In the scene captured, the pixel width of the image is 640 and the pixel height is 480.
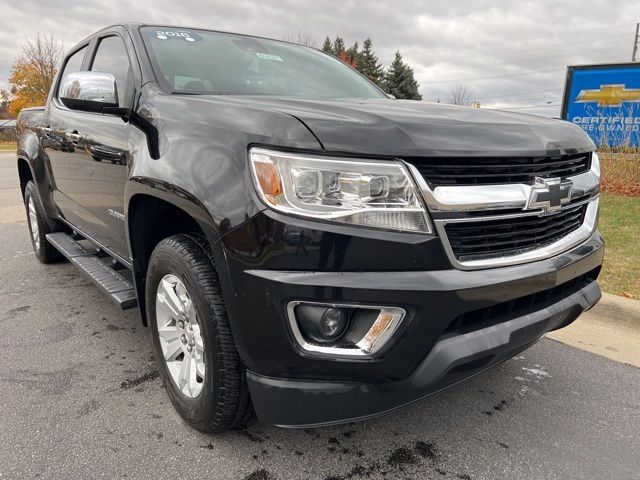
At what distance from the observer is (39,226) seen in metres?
4.73

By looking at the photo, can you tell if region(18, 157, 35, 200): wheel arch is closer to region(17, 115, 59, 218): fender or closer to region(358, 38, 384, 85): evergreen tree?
region(17, 115, 59, 218): fender

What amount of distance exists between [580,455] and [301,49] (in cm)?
302

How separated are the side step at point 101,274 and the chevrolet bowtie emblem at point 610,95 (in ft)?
35.7

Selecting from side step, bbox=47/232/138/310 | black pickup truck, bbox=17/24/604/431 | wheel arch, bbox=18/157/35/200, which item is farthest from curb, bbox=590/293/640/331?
wheel arch, bbox=18/157/35/200

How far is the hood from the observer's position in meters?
1.68

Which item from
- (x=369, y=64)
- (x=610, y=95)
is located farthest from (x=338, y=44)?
(x=610, y=95)

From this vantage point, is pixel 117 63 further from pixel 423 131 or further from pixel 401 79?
pixel 401 79

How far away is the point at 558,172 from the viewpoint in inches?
83.4

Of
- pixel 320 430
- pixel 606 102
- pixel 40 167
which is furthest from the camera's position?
pixel 606 102

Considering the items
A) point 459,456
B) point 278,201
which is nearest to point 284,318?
point 278,201

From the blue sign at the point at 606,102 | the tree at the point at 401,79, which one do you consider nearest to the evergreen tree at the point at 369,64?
the tree at the point at 401,79

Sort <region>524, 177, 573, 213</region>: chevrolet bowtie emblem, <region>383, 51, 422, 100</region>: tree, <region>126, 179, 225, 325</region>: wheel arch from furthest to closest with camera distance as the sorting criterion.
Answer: <region>383, 51, 422, 100</region>: tree < <region>126, 179, 225, 325</region>: wheel arch < <region>524, 177, 573, 213</region>: chevrolet bowtie emblem

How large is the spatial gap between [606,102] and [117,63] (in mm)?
11229

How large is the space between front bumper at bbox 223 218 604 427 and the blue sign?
30.2 feet
